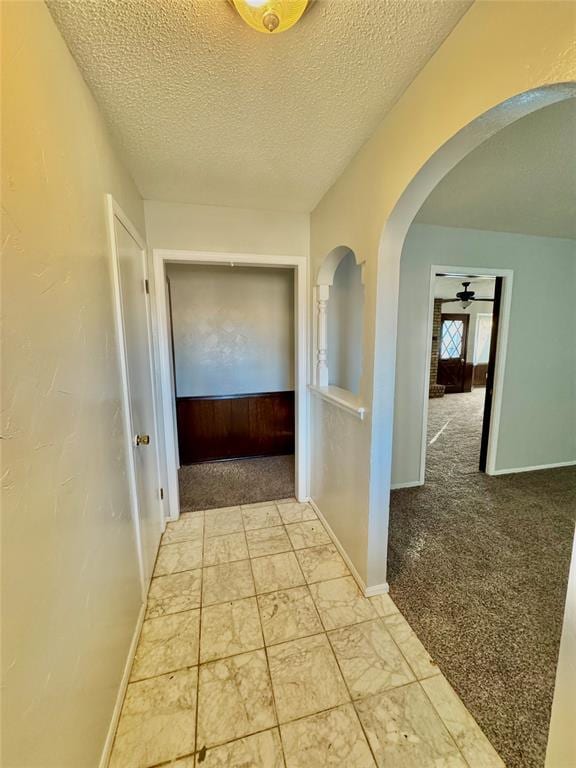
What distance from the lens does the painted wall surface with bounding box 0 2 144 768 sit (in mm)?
660

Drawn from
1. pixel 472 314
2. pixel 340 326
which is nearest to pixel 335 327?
pixel 340 326

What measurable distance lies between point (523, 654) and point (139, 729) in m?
1.64

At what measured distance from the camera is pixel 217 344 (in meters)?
3.45

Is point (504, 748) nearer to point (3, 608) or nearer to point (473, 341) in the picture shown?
point (3, 608)

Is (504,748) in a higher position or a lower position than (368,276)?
lower

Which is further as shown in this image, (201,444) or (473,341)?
(473,341)

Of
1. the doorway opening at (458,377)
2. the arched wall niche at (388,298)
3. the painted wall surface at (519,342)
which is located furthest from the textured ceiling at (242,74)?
the doorway opening at (458,377)

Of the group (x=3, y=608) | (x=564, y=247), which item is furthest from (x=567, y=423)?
(x=3, y=608)

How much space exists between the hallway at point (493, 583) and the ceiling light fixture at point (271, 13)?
7.98 feet

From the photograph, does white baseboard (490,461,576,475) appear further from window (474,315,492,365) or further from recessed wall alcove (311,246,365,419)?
window (474,315,492,365)

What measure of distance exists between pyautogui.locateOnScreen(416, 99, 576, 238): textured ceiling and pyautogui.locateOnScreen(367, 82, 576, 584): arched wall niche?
22.7 inches

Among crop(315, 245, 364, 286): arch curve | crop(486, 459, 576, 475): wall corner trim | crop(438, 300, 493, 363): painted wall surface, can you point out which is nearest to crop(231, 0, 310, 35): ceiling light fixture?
crop(315, 245, 364, 286): arch curve

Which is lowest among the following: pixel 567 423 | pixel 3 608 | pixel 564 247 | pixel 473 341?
pixel 567 423

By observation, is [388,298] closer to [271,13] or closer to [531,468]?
[271,13]
